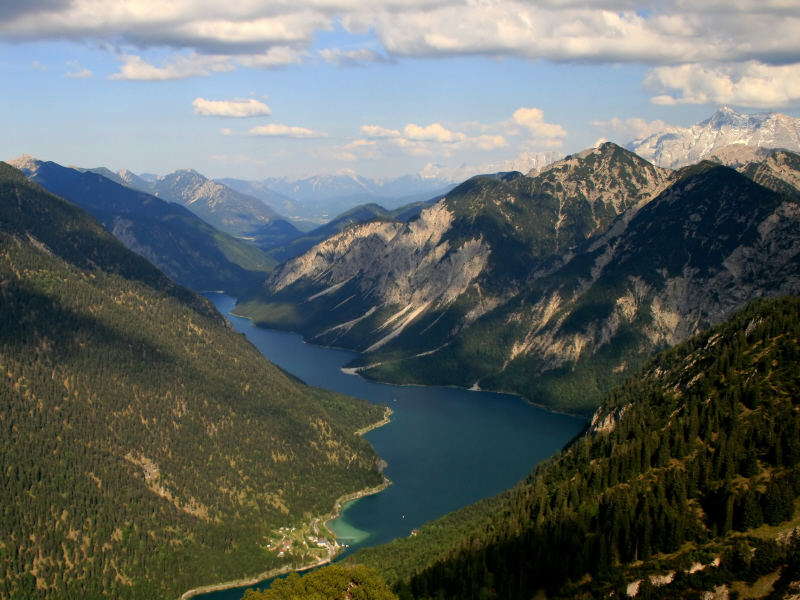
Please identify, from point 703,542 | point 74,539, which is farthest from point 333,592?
point 74,539

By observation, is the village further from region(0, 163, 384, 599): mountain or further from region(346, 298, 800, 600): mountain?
region(346, 298, 800, 600): mountain

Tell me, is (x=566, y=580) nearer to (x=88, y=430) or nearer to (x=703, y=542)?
(x=703, y=542)

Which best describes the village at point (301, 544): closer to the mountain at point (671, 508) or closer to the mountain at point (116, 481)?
the mountain at point (116, 481)

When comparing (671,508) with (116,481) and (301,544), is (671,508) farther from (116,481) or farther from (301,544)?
(116,481)

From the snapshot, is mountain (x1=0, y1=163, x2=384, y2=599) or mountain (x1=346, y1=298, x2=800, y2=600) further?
mountain (x1=0, y1=163, x2=384, y2=599)

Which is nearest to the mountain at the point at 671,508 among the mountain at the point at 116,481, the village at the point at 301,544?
the village at the point at 301,544

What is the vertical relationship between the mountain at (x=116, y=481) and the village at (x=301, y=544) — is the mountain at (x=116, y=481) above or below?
above

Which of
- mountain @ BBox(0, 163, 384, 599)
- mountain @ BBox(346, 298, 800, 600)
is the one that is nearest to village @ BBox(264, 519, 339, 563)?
mountain @ BBox(0, 163, 384, 599)

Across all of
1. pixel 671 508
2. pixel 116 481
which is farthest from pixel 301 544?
pixel 671 508

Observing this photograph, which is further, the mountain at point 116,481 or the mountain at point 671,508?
→ the mountain at point 116,481

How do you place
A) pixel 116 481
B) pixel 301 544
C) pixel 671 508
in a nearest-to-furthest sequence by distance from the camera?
pixel 671 508 < pixel 301 544 < pixel 116 481
